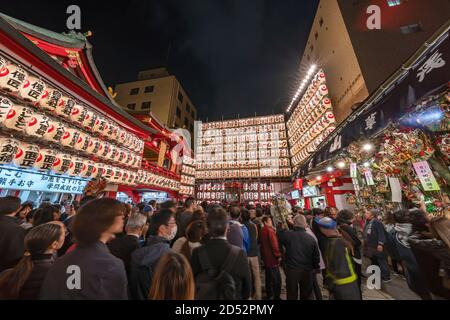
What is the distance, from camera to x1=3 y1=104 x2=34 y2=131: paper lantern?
5056mm

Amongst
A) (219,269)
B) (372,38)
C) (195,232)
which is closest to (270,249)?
(195,232)

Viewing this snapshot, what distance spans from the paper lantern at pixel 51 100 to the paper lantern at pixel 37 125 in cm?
47

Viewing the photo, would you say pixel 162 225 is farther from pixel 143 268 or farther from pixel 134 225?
pixel 143 268

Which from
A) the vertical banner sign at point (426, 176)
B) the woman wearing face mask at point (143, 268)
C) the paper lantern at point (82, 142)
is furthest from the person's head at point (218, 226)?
the paper lantern at point (82, 142)

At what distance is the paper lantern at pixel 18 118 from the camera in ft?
16.6

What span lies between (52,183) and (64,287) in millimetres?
8244

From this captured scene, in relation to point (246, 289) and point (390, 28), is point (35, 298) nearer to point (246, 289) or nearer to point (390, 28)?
point (246, 289)

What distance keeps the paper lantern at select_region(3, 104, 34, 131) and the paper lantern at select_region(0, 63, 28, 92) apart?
55cm

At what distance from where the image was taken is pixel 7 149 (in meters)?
5.18

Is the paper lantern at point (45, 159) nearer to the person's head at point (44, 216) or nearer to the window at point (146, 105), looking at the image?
the person's head at point (44, 216)

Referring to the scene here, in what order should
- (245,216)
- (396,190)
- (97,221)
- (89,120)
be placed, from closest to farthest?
(97,221) → (245,216) → (396,190) → (89,120)

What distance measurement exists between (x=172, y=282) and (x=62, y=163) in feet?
27.3

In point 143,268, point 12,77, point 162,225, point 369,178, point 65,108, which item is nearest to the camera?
point 143,268

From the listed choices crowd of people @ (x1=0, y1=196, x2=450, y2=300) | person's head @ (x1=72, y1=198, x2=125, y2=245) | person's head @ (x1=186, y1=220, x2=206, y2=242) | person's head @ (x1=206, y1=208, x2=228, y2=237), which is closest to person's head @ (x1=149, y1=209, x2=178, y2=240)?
crowd of people @ (x1=0, y1=196, x2=450, y2=300)
